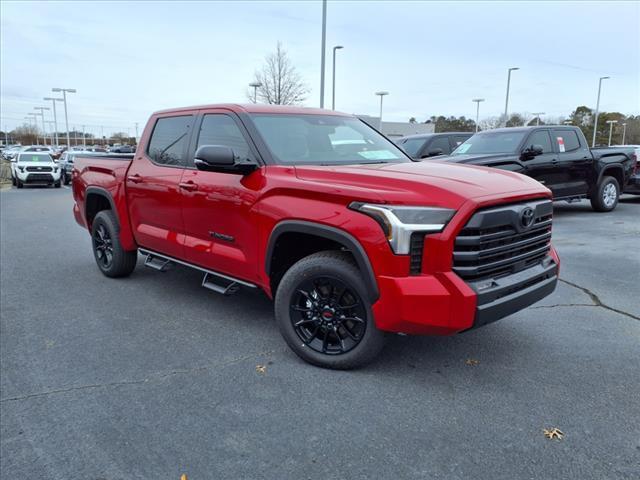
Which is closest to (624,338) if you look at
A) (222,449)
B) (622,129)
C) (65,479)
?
(222,449)

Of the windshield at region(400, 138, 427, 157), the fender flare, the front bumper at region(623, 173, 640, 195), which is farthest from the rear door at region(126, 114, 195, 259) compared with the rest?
the front bumper at region(623, 173, 640, 195)

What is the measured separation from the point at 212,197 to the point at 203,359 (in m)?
1.30

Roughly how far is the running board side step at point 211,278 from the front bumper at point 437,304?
135cm

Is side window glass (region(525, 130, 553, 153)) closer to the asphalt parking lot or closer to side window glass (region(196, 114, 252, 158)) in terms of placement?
the asphalt parking lot

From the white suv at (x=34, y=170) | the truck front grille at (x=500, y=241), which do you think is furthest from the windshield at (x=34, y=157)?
the truck front grille at (x=500, y=241)

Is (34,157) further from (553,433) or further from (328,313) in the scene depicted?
(553,433)

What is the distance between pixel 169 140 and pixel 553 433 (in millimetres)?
4114

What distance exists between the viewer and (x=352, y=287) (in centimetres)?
323

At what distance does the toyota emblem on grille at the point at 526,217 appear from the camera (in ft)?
10.6

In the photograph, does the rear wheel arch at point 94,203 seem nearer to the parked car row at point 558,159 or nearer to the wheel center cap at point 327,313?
the wheel center cap at point 327,313

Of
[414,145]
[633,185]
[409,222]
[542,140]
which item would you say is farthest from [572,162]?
[409,222]

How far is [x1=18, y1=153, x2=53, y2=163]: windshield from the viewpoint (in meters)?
22.5

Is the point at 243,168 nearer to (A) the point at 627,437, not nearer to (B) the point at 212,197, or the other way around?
(B) the point at 212,197

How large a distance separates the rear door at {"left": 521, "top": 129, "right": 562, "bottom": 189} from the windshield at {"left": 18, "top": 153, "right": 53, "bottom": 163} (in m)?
21.0
